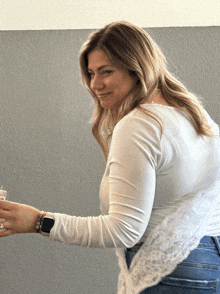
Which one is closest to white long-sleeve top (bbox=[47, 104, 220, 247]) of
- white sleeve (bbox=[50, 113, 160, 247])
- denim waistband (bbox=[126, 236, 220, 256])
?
white sleeve (bbox=[50, 113, 160, 247])

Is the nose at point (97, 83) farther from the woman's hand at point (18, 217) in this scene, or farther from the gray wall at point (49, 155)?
the gray wall at point (49, 155)

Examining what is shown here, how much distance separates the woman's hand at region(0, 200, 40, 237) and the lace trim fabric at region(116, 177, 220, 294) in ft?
1.02

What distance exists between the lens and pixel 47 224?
84 cm

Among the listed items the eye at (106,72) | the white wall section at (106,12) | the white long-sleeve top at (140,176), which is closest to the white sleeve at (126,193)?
the white long-sleeve top at (140,176)

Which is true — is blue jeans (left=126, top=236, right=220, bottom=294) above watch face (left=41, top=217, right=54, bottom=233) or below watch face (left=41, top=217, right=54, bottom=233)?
below

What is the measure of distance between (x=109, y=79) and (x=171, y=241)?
19.7 inches

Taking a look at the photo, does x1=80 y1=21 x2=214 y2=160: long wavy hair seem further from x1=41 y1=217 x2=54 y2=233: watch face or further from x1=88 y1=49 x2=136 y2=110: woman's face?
x1=41 y1=217 x2=54 y2=233: watch face

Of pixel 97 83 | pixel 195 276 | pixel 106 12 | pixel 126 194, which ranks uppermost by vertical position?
pixel 106 12

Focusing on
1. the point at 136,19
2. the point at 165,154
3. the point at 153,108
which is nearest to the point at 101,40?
the point at 153,108

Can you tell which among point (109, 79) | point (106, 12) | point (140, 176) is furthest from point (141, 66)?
point (106, 12)

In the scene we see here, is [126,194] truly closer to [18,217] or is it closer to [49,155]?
[18,217]

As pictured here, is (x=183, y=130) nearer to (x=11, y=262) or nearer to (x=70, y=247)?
(x=70, y=247)

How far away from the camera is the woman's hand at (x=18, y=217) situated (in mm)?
863

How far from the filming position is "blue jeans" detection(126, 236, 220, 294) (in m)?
0.87
